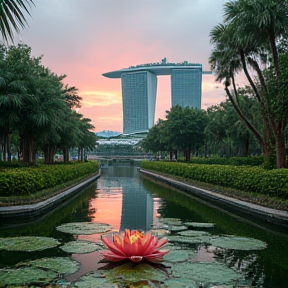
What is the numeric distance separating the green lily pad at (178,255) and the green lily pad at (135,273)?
0.58 m

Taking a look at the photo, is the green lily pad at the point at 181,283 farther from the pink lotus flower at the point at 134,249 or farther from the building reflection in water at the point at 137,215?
the building reflection in water at the point at 137,215

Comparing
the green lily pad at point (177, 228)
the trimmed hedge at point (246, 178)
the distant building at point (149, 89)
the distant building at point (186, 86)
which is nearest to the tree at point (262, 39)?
the trimmed hedge at point (246, 178)

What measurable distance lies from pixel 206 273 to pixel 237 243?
8.56 feet

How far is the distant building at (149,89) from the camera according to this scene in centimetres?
16862

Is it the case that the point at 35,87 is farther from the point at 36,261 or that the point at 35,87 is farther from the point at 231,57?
the point at 36,261

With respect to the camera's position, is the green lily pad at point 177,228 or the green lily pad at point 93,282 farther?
the green lily pad at point 177,228

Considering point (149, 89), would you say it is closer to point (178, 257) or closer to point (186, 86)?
point (186, 86)

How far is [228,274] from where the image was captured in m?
5.96

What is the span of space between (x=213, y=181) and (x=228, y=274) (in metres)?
14.7

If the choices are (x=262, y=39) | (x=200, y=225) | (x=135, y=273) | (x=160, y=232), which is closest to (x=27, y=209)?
(x=160, y=232)

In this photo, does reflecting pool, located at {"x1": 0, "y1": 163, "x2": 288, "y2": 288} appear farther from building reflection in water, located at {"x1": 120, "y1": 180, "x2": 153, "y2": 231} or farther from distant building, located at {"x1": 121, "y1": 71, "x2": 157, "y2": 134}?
distant building, located at {"x1": 121, "y1": 71, "x2": 157, "y2": 134}

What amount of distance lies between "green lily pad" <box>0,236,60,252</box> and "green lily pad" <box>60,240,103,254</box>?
Result: 33 cm

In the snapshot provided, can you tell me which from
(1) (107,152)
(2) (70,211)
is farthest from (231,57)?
(1) (107,152)

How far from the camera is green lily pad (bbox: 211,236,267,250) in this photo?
798 centimetres
